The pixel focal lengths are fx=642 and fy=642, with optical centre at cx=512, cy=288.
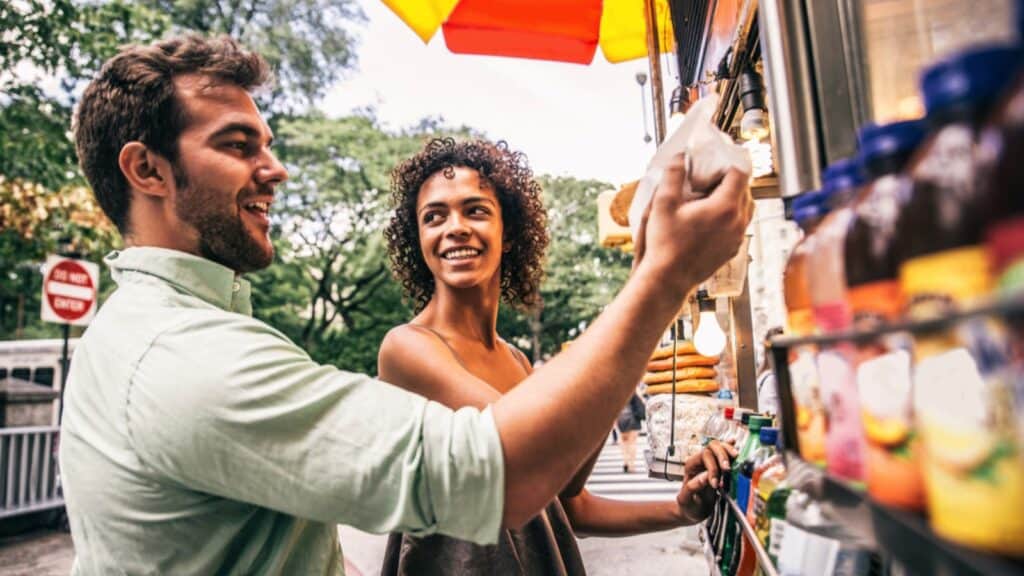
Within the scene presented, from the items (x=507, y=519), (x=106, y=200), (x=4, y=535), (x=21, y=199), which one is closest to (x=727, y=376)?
(x=507, y=519)

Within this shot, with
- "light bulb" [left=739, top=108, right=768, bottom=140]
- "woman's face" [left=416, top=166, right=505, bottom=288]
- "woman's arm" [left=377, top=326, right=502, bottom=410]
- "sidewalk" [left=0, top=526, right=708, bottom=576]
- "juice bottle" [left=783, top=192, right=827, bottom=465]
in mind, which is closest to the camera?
"juice bottle" [left=783, top=192, right=827, bottom=465]

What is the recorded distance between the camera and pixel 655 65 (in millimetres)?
3432

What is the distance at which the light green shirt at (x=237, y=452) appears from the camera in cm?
92

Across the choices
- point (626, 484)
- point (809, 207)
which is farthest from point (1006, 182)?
point (626, 484)

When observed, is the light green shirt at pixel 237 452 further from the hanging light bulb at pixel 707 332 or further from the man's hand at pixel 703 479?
the hanging light bulb at pixel 707 332

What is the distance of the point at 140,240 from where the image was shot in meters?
1.38

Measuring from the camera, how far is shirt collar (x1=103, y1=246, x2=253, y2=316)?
128cm

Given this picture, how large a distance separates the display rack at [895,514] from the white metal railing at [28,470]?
837 cm

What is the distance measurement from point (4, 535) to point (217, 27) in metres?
9.02

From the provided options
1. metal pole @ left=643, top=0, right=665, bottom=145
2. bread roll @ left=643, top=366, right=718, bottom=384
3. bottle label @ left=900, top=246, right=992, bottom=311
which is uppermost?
metal pole @ left=643, top=0, right=665, bottom=145

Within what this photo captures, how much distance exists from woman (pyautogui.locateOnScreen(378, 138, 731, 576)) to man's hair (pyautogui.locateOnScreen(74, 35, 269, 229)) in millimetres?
748

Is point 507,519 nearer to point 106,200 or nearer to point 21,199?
point 106,200

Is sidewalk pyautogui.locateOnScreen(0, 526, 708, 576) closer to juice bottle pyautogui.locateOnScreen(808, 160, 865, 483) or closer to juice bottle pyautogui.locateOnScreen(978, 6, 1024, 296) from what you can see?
juice bottle pyautogui.locateOnScreen(808, 160, 865, 483)

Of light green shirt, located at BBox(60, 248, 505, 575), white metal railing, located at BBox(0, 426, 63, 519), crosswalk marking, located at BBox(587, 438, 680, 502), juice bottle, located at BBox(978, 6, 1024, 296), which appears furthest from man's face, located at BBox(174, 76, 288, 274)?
white metal railing, located at BBox(0, 426, 63, 519)
